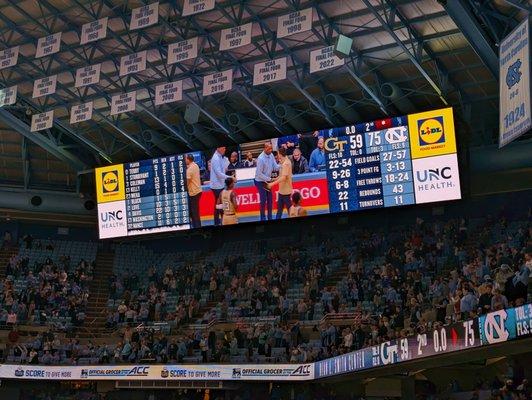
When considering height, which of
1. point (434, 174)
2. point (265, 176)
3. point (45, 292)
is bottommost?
point (45, 292)

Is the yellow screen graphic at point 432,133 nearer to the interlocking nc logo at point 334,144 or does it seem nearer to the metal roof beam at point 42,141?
the interlocking nc logo at point 334,144

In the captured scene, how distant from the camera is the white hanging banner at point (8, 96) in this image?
116 ft

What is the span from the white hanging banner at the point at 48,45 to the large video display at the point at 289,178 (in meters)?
7.21

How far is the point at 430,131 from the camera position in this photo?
31.1 meters

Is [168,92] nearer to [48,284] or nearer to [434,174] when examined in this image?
[434,174]

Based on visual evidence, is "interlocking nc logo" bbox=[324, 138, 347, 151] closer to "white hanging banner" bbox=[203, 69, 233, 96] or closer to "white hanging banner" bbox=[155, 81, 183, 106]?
"white hanging banner" bbox=[203, 69, 233, 96]

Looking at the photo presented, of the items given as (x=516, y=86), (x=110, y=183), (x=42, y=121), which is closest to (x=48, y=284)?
(x=110, y=183)

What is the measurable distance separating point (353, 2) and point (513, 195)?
12406 mm

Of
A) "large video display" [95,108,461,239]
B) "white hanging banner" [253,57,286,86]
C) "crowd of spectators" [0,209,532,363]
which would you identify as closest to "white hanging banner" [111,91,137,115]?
"large video display" [95,108,461,239]

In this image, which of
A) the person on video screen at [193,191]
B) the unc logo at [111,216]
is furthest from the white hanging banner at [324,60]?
the unc logo at [111,216]

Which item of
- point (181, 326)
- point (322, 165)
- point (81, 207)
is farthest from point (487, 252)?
point (81, 207)

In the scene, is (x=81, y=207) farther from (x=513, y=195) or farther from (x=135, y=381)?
(x=513, y=195)

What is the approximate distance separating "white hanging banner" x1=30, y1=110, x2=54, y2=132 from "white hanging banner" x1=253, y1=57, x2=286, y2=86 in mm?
9830

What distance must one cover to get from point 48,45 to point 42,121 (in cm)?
473
